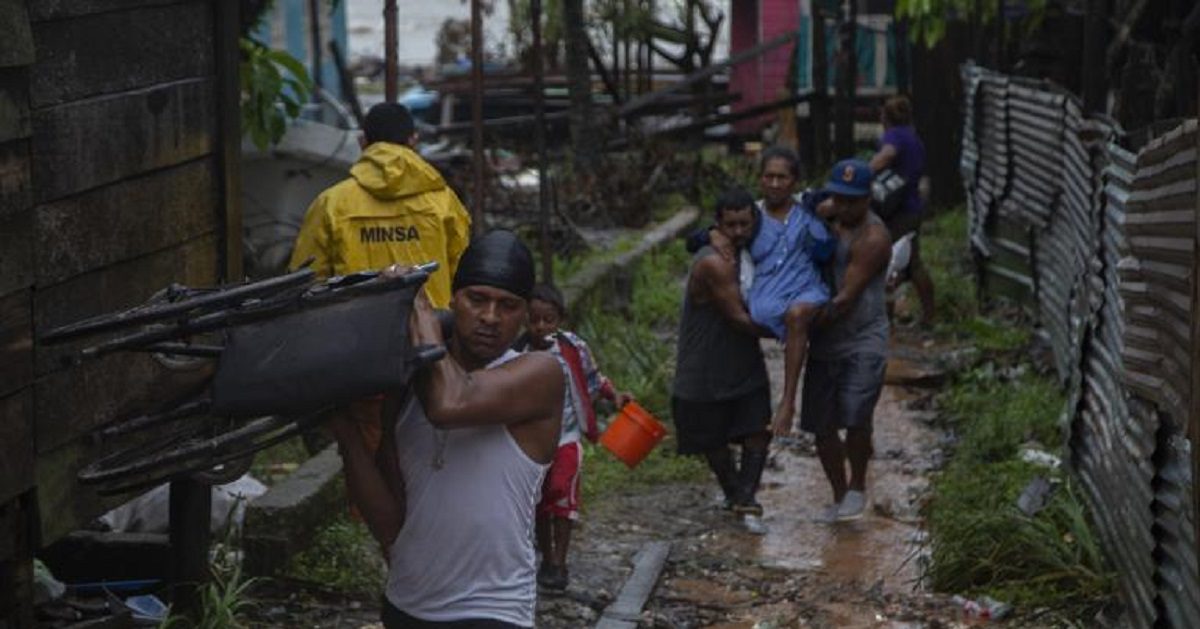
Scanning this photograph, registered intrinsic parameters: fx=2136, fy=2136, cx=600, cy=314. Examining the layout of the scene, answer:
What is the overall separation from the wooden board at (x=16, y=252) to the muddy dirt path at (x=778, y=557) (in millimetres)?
3235

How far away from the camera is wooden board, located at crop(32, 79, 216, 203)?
5582 mm

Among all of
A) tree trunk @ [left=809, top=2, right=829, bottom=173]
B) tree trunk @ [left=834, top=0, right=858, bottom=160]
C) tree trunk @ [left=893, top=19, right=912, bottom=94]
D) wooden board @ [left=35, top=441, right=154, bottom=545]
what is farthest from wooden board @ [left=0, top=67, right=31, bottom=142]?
tree trunk @ [left=893, top=19, right=912, bottom=94]

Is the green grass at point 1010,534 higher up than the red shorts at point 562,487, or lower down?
lower down

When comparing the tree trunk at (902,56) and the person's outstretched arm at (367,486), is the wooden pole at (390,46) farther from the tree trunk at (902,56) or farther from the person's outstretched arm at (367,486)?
the tree trunk at (902,56)

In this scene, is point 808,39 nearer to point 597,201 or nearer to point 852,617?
point 597,201

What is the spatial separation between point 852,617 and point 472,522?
147 inches

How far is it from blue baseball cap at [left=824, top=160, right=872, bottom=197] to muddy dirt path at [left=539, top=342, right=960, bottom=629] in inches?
60.2

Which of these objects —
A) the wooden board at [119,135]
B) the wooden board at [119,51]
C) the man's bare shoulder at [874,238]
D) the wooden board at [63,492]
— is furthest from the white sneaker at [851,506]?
the wooden board at [63,492]

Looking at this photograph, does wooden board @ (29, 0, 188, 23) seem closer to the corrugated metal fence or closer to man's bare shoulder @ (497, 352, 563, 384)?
man's bare shoulder @ (497, 352, 563, 384)

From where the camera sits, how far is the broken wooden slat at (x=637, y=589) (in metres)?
8.05

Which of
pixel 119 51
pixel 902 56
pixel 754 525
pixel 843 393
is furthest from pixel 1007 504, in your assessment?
pixel 902 56

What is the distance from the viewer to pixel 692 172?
20.5m

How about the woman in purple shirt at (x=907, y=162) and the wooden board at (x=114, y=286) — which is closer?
the wooden board at (x=114, y=286)

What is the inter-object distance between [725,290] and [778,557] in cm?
121
